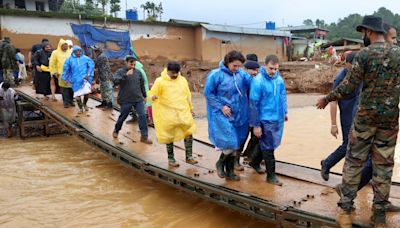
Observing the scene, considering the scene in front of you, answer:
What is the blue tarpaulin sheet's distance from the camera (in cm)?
1569

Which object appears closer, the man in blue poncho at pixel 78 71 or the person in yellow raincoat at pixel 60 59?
the man in blue poncho at pixel 78 71

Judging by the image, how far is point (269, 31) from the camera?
25422mm

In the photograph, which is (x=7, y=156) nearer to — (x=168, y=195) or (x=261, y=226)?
(x=168, y=195)

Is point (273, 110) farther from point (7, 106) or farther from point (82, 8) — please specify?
point (82, 8)

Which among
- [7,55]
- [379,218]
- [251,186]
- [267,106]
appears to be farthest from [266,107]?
[7,55]

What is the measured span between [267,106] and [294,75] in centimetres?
1708

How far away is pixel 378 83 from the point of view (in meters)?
3.09

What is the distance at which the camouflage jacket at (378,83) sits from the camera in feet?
10.00

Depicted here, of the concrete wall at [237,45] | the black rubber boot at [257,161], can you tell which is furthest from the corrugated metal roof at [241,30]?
the black rubber boot at [257,161]

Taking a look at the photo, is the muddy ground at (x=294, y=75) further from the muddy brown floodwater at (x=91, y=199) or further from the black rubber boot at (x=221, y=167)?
the black rubber boot at (x=221, y=167)

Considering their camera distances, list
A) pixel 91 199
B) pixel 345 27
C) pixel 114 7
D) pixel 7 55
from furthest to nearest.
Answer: pixel 345 27 < pixel 114 7 < pixel 7 55 < pixel 91 199

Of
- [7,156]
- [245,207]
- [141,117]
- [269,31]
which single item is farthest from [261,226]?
[269,31]

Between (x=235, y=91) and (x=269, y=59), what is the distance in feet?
1.74

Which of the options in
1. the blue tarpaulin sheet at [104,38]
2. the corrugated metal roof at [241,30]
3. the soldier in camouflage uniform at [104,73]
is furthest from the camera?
the corrugated metal roof at [241,30]
